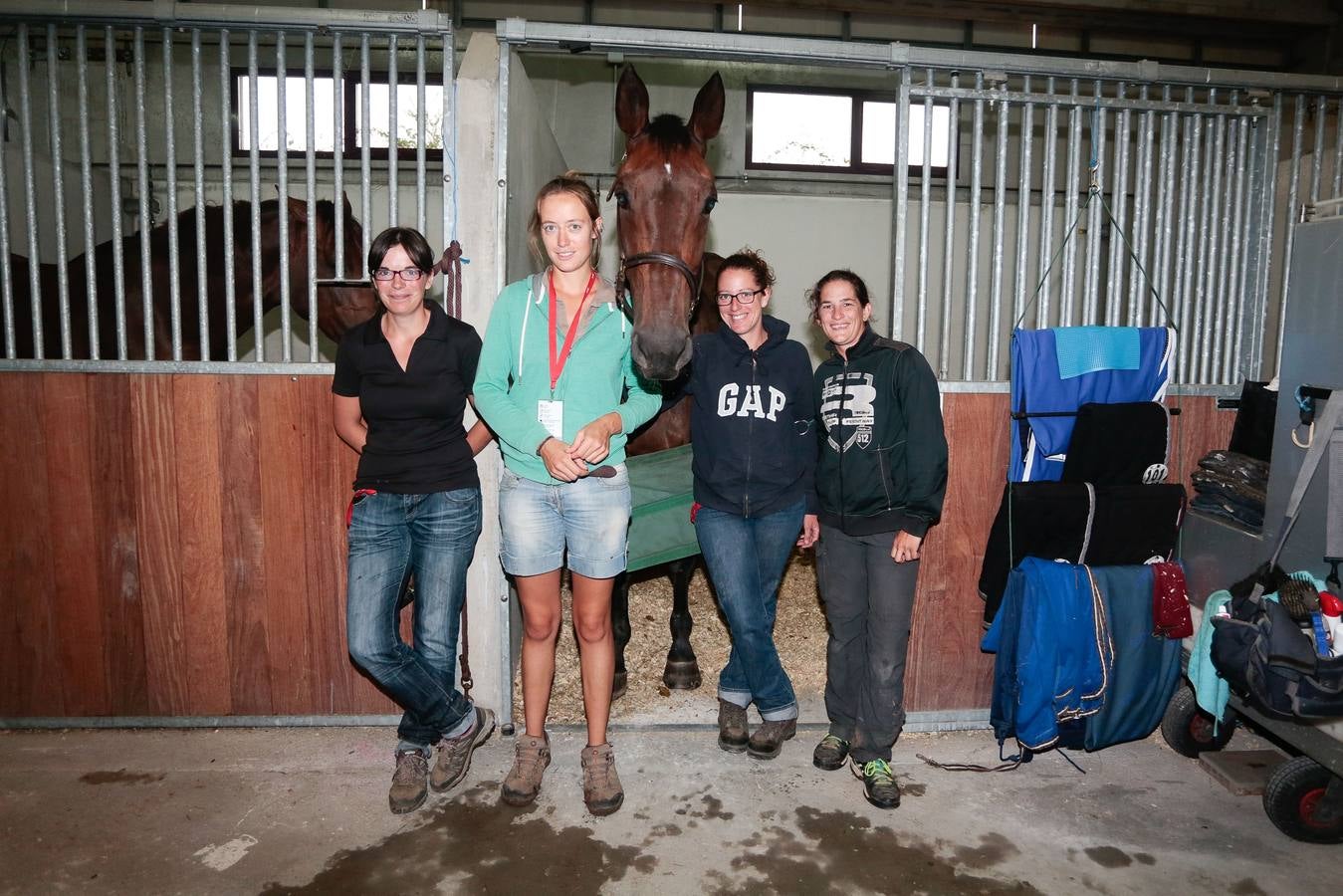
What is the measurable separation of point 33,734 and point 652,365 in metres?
2.41

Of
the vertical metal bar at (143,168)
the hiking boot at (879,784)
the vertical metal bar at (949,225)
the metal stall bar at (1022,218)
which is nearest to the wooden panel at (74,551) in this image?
the vertical metal bar at (143,168)

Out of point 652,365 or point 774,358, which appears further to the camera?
point 774,358

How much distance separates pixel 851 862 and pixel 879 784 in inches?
12.7

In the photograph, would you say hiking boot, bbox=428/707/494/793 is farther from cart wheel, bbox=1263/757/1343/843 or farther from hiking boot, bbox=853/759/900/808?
cart wheel, bbox=1263/757/1343/843

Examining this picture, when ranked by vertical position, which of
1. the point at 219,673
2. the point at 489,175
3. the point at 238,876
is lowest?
the point at 238,876

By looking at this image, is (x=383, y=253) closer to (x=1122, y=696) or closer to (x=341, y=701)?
(x=341, y=701)

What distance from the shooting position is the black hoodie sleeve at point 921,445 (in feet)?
7.75

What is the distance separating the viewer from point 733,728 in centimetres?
274

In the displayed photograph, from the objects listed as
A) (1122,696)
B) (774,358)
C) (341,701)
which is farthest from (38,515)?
(1122,696)

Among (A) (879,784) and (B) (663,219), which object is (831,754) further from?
(B) (663,219)

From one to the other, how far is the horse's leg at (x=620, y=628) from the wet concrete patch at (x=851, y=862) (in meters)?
1.03

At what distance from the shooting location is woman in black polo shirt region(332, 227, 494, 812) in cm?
227

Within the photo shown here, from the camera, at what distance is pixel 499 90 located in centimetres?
262

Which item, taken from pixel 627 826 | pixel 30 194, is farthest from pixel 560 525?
pixel 30 194
